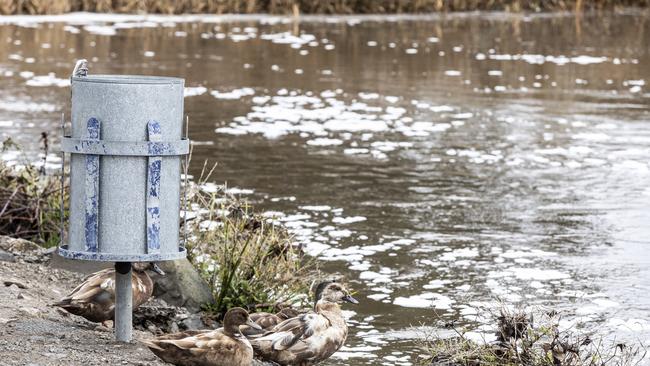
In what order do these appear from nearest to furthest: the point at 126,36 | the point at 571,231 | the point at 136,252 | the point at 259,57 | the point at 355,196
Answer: the point at 136,252 < the point at 571,231 < the point at 355,196 < the point at 259,57 < the point at 126,36

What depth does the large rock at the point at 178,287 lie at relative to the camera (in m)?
9.42

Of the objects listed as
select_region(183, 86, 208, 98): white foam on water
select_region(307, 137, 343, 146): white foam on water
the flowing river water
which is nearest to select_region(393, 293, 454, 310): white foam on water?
the flowing river water

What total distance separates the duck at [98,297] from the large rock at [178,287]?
2.87 feet

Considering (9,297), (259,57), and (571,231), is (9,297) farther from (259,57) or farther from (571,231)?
(259,57)

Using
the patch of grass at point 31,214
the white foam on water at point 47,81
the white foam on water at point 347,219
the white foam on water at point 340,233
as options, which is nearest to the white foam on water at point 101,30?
the white foam on water at point 47,81

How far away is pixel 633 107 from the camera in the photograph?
22078 millimetres

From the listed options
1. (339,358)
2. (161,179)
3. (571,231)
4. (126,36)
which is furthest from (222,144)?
(126,36)

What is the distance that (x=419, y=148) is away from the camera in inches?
710

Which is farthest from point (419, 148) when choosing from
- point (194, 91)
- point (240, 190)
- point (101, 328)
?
point (101, 328)

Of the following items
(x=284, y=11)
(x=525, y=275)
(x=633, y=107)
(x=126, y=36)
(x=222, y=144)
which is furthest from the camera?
(x=284, y=11)

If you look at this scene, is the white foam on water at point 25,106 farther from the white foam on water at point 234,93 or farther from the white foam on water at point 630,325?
the white foam on water at point 630,325

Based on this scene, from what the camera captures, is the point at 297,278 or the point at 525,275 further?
the point at 525,275

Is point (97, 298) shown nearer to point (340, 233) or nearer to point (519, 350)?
point (519, 350)

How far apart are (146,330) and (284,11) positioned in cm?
3553
